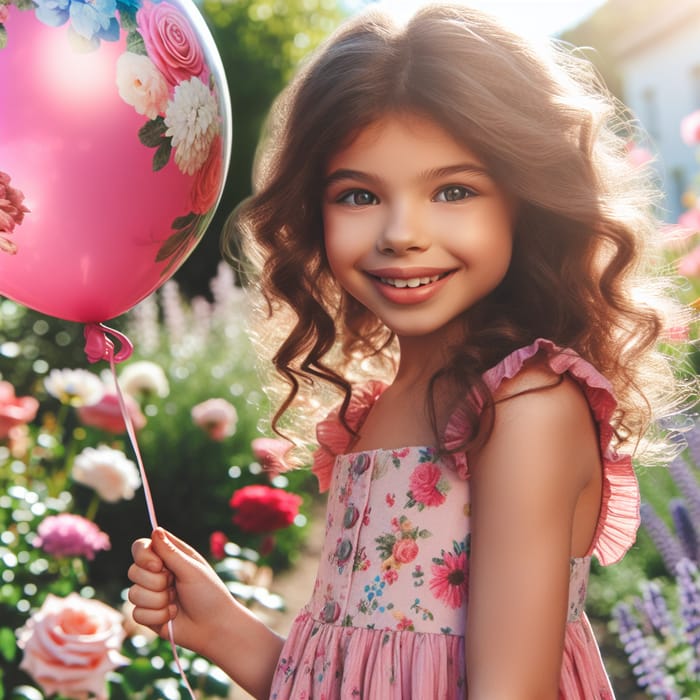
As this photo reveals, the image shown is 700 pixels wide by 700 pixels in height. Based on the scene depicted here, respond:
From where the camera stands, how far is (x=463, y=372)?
155 cm

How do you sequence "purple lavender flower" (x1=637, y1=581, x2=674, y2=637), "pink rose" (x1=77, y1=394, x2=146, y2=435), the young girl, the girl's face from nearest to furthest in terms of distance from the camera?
the young girl → the girl's face → "purple lavender flower" (x1=637, y1=581, x2=674, y2=637) → "pink rose" (x1=77, y1=394, x2=146, y2=435)

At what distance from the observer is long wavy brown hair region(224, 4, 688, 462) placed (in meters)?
1.55

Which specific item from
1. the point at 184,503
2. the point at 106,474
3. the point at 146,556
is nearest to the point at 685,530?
the point at 146,556

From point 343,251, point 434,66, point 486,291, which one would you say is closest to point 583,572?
point 486,291

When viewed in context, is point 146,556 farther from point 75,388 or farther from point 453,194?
Answer: point 75,388

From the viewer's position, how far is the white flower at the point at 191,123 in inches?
60.6

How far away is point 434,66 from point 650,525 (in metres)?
A: 1.48

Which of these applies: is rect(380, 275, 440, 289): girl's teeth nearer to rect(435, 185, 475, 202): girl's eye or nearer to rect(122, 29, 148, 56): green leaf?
rect(435, 185, 475, 202): girl's eye

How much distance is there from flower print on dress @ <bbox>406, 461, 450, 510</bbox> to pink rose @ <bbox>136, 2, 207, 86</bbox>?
2.23 feet

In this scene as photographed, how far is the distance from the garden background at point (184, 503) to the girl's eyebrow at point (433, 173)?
457 millimetres

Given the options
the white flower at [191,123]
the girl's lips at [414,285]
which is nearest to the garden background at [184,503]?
the girl's lips at [414,285]

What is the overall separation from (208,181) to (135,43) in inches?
9.4

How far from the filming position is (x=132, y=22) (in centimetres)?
151

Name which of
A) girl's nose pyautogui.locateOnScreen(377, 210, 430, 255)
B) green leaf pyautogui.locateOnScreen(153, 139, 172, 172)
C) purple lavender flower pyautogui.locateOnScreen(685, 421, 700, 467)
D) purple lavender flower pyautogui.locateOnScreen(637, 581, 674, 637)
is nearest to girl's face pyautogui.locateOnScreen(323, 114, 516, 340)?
girl's nose pyautogui.locateOnScreen(377, 210, 430, 255)
